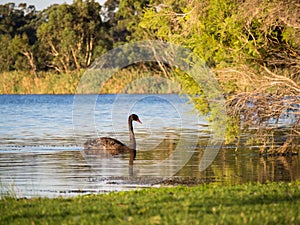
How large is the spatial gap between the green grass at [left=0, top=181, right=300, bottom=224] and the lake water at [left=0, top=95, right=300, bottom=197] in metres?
2.93

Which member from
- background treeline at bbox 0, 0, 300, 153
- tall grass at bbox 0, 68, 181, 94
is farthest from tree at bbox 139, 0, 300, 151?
tall grass at bbox 0, 68, 181, 94

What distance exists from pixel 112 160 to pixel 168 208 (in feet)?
38.8

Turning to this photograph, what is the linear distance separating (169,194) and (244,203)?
1.80 m

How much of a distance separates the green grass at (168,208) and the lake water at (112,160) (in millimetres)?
2931

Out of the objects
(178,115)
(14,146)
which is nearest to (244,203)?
(14,146)

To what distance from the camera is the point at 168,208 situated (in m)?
10.4

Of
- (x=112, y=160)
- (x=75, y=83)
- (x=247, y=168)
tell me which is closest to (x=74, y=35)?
(x=75, y=83)

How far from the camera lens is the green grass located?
9.52 metres

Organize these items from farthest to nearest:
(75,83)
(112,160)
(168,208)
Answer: (75,83) → (112,160) → (168,208)

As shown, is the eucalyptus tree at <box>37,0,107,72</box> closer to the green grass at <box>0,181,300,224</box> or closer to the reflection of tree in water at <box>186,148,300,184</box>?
the reflection of tree in water at <box>186,148,300,184</box>

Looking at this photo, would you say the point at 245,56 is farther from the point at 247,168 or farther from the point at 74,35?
the point at 74,35

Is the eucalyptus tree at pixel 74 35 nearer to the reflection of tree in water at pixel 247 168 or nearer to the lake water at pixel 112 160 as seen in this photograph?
the lake water at pixel 112 160

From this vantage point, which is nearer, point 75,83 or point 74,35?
point 75,83

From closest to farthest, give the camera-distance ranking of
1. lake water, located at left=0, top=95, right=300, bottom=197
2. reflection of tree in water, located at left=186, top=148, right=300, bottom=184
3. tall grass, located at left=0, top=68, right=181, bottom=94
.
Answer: lake water, located at left=0, top=95, right=300, bottom=197 < reflection of tree in water, located at left=186, top=148, right=300, bottom=184 < tall grass, located at left=0, top=68, right=181, bottom=94
